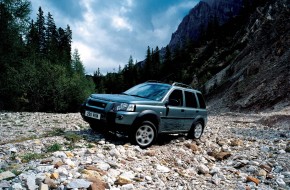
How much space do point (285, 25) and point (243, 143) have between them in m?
31.7

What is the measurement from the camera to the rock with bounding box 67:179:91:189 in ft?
12.8

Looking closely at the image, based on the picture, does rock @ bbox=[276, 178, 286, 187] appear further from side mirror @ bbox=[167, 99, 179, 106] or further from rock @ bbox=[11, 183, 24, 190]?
rock @ bbox=[11, 183, 24, 190]

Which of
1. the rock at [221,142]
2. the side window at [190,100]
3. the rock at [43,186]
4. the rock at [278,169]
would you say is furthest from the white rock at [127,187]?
the rock at [221,142]

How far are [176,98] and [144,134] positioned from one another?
1896 mm

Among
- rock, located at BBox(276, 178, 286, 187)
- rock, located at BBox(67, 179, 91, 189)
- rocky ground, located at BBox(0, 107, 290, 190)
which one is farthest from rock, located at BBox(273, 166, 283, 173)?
rock, located at BBox(67, 179, 91, 189)

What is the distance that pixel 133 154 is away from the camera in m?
6.51

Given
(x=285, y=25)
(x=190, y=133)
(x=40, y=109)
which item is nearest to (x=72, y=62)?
(x=40, y=109)

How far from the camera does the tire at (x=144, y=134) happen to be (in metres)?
7.26

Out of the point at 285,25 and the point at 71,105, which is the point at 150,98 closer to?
the point at 71,105

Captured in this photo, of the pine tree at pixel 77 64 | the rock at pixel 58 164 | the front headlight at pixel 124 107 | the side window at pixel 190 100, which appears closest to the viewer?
the rock at pixel 58 164

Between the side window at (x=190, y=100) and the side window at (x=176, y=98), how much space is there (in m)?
0.34

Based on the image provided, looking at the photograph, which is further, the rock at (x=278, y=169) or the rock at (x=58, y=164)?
the rock at (x=278, y=169)

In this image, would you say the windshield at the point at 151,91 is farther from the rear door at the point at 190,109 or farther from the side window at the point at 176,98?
the rear door at the point at 190,109

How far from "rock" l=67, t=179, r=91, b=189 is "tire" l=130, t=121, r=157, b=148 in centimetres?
315
